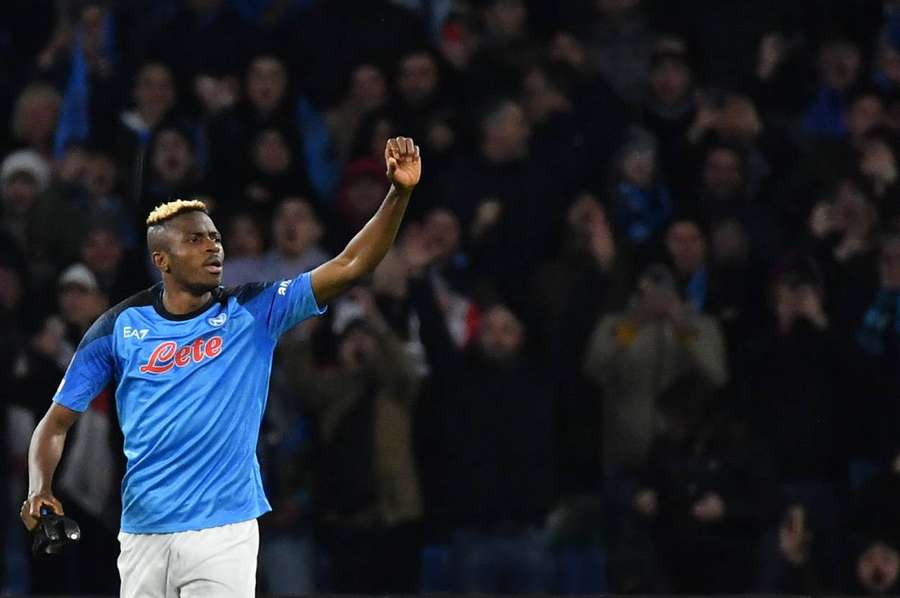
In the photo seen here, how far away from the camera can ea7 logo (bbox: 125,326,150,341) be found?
5508 millimetres

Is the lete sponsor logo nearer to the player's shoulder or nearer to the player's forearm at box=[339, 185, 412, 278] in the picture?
the player's shoulder

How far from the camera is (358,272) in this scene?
5297 millimetres

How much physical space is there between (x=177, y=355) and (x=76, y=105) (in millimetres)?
5522

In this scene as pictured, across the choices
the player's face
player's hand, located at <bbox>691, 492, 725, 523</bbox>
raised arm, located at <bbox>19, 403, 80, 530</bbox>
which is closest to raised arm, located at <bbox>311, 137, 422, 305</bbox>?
the player's face

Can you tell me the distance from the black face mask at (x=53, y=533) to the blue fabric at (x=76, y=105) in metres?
5.42

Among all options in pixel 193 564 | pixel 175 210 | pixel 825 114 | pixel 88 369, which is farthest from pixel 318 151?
pixel 193 564

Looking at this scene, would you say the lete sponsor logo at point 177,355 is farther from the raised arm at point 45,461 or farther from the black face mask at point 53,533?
the black face mask at point 53,533

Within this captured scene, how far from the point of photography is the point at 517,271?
9.84 meters

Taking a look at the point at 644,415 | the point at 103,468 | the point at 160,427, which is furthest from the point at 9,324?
the point at 160,427

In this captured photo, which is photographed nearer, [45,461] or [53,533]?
[53,533]

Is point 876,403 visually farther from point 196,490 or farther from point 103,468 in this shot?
point 196,490

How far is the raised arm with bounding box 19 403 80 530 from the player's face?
1.84 ft

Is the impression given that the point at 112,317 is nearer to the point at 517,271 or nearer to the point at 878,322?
the point at 517,271

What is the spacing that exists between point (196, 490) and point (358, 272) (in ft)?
2.73
